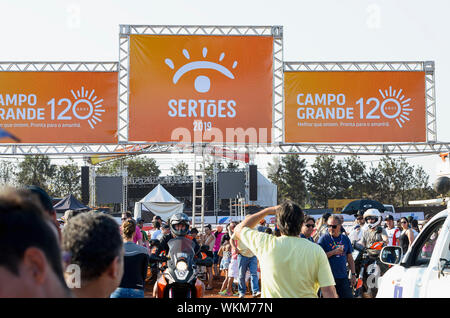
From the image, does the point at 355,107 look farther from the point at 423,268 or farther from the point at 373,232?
the point at 423,268

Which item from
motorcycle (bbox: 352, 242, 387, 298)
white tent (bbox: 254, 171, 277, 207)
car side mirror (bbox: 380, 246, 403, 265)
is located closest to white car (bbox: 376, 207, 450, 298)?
car side mirror (bbox: 380, 246, 403, 265)

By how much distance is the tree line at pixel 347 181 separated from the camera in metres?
70.2

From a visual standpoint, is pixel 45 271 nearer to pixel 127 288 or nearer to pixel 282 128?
pixel 127 288

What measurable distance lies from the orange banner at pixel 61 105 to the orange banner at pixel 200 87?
105 cm

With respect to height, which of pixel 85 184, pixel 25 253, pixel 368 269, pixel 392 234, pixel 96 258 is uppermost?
pixel 85 184

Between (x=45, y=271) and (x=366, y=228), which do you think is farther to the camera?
(x=366, y=228)

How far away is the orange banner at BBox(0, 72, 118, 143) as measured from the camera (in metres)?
21.9

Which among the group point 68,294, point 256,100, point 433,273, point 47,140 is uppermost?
point 256,100

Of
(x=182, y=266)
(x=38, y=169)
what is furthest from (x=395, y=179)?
(x=182, y=266)

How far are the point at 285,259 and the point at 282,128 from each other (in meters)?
17.9

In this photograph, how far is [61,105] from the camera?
2208 centimetres

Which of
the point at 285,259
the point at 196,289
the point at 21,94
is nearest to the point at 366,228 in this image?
the point at 196,289

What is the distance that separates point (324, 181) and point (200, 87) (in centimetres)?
5975

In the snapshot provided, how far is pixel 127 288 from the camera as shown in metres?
5.71
